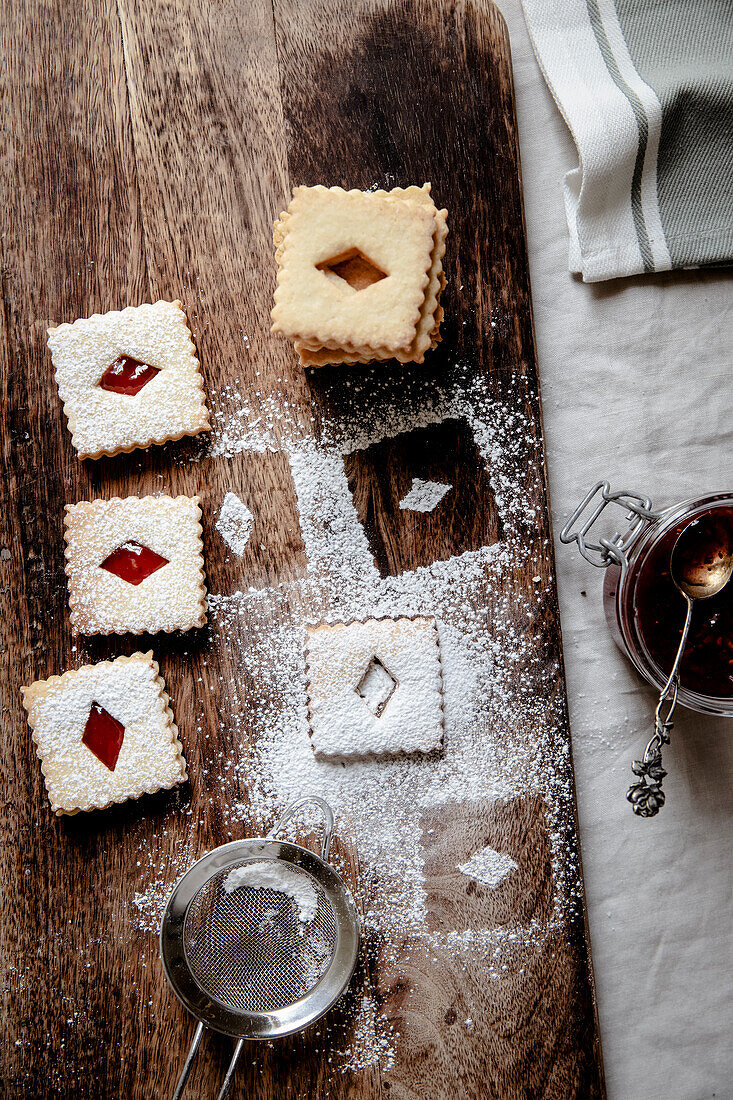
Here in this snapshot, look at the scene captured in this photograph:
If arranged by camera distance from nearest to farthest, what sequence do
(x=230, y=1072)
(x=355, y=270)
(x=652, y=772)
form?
(x=652, y=772) → (x=230, y=1072) → (x=355, y=270)

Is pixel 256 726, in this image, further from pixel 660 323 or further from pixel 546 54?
pixel 546 54

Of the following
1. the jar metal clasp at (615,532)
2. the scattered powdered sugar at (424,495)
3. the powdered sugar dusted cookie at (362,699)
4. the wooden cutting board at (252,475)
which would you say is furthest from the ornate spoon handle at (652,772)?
the scattered powdered sugar at (424,495)

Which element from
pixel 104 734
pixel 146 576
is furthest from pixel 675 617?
pixel 104 734

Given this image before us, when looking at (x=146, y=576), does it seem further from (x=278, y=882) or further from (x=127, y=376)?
(x=278, y=882)

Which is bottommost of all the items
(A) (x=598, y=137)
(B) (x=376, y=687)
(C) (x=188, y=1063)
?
(C) (x=188, y=1063)

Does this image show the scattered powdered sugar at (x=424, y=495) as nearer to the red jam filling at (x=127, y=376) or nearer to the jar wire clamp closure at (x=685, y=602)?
the jar wire clamp closure at (x=685, y=602)

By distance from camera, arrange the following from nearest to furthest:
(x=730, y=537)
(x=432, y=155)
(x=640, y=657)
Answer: (x=730, y=537)
(x=640, y=657)
(x=432, y=155)

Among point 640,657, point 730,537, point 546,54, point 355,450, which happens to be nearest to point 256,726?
point 355,450
